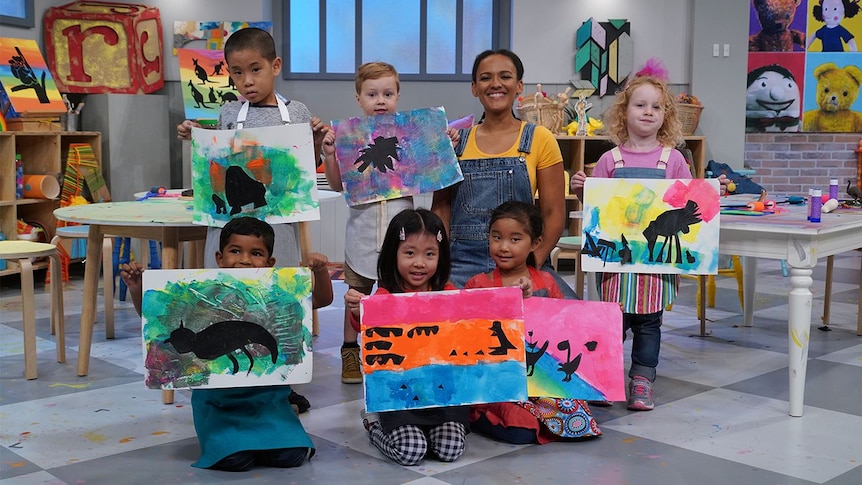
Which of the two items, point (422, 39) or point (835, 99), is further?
point (835, 99)

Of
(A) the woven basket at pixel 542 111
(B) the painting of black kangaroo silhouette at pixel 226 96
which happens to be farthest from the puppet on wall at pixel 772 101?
(B) the painting of black kangaroo silhouette at pixel 226 96

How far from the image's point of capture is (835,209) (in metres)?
3.48

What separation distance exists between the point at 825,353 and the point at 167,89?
4845mm

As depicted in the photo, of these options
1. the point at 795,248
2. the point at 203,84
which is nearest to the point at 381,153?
the point at 795,248

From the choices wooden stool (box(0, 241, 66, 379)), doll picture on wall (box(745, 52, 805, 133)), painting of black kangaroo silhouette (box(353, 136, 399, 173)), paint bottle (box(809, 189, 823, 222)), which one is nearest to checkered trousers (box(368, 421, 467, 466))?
painting of black kangaroo silhouette (box(353, 136, 399, 173))

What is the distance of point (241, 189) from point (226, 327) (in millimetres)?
499

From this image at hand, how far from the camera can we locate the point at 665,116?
317 centimetres

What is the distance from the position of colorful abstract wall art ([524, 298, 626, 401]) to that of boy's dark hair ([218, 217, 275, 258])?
2.59ft

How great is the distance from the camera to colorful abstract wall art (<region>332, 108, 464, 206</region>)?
303cm

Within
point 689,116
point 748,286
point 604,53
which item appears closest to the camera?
point 748,286

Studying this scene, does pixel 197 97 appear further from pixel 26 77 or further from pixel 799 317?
pixel 799 317

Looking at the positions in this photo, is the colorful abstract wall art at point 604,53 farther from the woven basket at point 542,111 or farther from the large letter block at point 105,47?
the large letter block at point 105,47

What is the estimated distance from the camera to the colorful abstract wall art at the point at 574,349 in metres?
2.64

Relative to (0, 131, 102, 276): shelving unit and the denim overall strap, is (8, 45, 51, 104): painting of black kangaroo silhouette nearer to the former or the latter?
(0, 131, 102, 276): shelving unit
